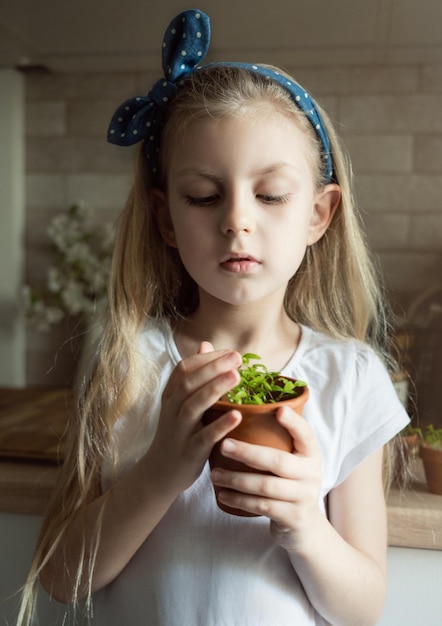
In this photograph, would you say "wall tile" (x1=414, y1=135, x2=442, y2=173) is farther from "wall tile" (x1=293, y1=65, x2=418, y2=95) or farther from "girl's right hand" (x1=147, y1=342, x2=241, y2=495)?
"girl's right hand" (x1=147, y1=342, x2=241, y2=495)

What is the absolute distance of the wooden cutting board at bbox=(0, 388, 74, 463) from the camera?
73 cm

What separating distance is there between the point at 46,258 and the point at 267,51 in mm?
709

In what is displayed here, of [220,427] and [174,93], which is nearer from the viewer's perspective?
[220,427]

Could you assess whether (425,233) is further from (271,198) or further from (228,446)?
(228,446)

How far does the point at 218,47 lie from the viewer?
3.10 ft

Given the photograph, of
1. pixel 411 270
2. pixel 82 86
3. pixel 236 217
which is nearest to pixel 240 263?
pixel 236 217

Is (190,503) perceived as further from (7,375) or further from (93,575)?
(7,375)

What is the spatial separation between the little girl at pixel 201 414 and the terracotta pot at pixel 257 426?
0.02m

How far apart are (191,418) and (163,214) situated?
281mm

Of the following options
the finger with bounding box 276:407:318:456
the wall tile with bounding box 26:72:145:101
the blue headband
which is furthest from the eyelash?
the wall tile with bounding box 26:72:145:101

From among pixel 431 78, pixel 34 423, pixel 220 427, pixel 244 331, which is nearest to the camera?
pixel 220 427

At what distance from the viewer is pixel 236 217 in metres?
0.54

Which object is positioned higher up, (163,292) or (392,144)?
(392,144)

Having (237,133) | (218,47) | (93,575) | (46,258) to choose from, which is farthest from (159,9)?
(93,575)
